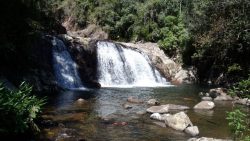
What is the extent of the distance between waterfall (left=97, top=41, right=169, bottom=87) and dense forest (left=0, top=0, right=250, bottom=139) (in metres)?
4.18

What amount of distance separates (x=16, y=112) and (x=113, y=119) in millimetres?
6109

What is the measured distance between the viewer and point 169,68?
3556 centimetres

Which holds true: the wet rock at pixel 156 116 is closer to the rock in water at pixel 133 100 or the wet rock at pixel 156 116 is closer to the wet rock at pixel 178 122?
the wet rock at pixel 178 122

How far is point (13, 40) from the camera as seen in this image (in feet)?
65.9

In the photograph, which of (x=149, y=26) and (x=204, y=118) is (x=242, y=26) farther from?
(x=149, y=26)

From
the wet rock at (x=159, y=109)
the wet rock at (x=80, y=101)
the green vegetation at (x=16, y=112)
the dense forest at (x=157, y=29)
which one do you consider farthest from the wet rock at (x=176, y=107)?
the green vegetation at (x=16, y=112)

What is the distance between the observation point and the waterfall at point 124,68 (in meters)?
31.2

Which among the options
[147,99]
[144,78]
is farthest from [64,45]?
[147,99]

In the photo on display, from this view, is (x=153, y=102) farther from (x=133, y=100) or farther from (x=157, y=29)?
(x=157, y=29)

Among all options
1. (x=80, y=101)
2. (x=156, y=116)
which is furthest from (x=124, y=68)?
(x=156, y=116)

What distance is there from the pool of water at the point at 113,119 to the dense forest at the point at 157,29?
1725 millimetres

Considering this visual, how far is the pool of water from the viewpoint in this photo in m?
14.3

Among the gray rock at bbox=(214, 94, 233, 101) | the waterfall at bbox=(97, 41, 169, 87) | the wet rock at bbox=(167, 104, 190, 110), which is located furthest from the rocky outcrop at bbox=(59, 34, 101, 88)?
the wet rock at bbox=(167, 104, 190, 110)

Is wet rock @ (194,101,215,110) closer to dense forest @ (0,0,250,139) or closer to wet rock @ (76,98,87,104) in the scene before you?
dense forest @ (0,0,250,139)
